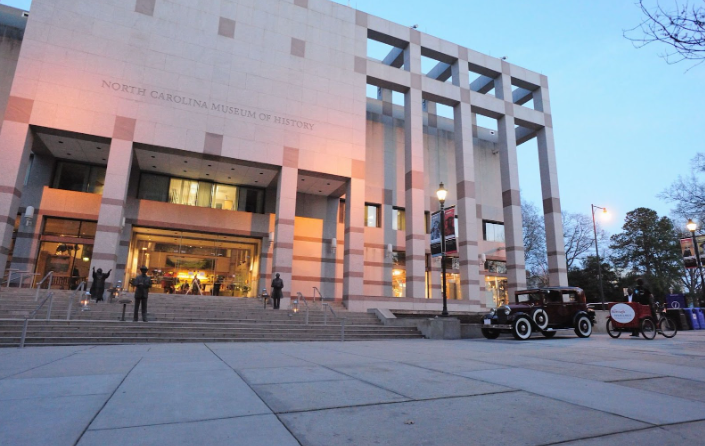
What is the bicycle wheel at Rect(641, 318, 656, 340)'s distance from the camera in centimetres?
1320

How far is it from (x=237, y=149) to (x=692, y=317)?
2777 centimetres

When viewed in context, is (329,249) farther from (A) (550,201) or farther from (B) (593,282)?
(B) (593,282)

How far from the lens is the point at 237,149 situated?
940 inches

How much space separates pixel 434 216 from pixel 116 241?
16.9m

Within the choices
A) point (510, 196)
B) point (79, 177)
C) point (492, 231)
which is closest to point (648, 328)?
point (510, 196)

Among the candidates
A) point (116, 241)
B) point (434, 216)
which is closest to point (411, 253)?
point (434, 216)

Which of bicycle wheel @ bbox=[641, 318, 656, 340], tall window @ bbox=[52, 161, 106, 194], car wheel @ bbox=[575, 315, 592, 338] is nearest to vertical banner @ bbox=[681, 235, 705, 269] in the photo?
bicycle wheel @ bbox=[641, 318, 656, 340]

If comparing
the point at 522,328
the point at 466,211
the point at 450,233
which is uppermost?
the point at 466,211

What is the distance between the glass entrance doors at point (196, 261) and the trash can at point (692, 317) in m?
26.6

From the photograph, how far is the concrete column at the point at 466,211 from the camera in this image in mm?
28281

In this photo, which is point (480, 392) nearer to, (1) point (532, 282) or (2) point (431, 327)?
(2) point (431, 327)

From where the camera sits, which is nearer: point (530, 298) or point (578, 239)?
point (530, 298)

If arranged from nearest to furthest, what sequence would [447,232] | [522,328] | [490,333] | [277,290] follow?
[522,328]
[490,333]
[447,232]
[277,290]

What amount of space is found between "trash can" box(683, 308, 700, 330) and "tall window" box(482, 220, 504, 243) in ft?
51.1
